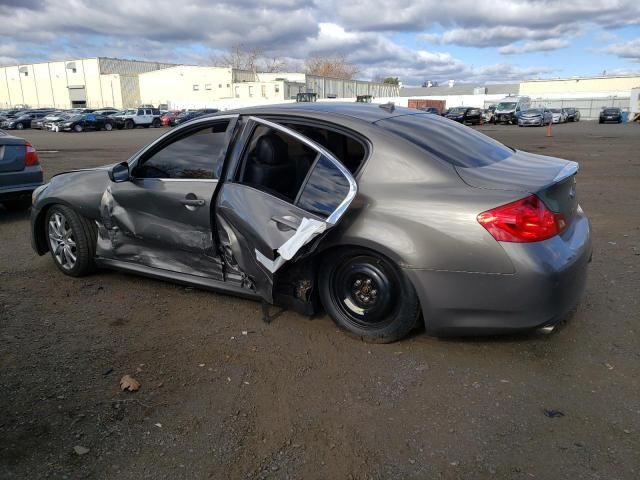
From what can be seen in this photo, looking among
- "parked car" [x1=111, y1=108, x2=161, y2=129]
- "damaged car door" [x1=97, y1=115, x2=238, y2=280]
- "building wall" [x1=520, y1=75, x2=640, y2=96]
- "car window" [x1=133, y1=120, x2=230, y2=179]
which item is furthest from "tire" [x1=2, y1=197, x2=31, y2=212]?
"building wall" [x1=520, y1=75, x2=640, y2=96]

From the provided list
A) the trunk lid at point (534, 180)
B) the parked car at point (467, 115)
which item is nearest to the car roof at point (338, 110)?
the trunk lid at point (534, 180)

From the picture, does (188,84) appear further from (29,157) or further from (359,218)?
(359,218)

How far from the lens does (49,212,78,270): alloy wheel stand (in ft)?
15.5

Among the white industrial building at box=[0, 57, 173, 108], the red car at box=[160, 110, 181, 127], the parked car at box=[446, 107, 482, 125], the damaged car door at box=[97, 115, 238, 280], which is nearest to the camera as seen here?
the damaged car door at box=[97, 115, 238, 280]

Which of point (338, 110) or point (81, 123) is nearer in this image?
point (338, 110)

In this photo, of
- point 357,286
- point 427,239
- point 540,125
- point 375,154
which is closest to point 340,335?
point 357,286

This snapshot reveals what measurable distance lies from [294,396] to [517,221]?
1.62 meters

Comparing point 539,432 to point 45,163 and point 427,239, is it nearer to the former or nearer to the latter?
point 427,239

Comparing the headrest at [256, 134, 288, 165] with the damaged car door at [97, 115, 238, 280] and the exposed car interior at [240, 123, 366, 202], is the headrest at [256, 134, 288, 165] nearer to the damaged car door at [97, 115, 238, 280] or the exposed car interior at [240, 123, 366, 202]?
the exposed car interior at [240, 123, 366, 202]

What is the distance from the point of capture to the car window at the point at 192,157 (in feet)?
12.7

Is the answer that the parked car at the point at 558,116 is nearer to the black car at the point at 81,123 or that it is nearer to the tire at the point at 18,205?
the black car at the point at 81,123

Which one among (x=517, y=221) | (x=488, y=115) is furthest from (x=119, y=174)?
(x=488, y=115)

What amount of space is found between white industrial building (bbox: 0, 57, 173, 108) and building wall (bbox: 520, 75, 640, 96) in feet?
209

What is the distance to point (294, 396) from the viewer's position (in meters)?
2.94
